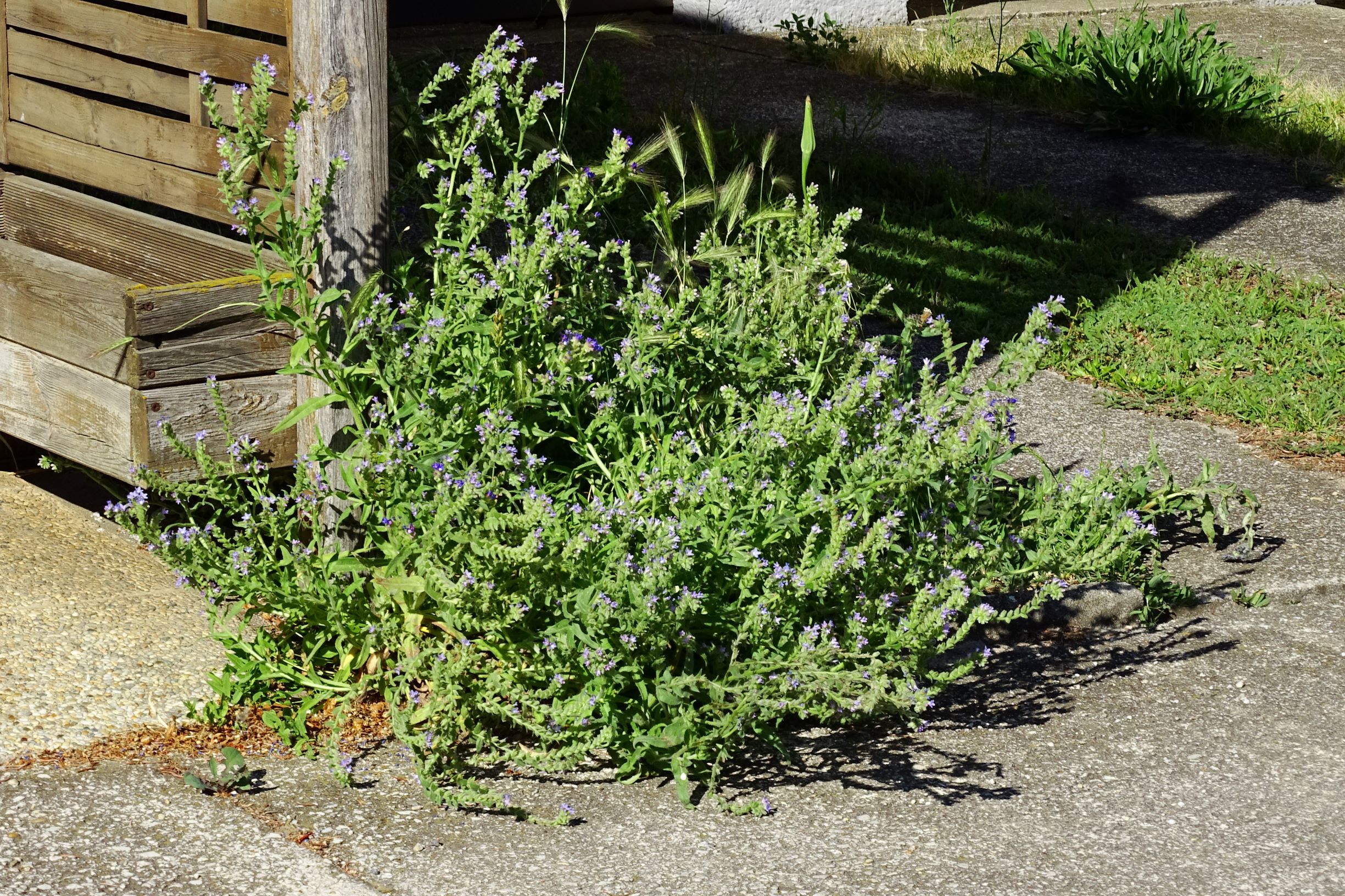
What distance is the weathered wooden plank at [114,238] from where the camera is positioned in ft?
13.1

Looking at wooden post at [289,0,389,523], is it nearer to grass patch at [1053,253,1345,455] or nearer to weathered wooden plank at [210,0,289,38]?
weathered wooden plank at [210,0,289,38]

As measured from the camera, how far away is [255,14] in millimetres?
3744

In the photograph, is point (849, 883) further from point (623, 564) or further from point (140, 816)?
point (140, 816)

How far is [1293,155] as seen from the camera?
7879 mm

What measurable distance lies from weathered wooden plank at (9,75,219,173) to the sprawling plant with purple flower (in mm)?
272

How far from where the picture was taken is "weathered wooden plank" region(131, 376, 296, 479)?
3730 mm

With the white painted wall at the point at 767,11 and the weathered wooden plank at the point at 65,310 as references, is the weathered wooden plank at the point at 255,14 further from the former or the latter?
the white painted wall at the point at 767,11

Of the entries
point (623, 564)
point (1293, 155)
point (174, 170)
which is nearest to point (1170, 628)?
point (623, 564)

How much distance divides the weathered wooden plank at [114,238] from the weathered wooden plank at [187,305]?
0.35 feet

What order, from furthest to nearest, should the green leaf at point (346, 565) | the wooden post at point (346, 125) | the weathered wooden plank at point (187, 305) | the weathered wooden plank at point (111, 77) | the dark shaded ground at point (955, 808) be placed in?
the weathered wooden plank at point (111, 77)
the weathered wooden plank at point (187, 305)
the wooden post at point (346, 125)
the green leaf at point (346, 565)
the dark shaded ground at point (955, 808)

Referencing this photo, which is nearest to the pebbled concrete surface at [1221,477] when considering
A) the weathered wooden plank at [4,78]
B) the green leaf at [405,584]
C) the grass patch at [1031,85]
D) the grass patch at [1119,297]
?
the grass patch at [1119,297]

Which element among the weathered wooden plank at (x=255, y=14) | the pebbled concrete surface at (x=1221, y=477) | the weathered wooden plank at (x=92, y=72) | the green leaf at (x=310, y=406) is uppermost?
the weathered wooden plank at (x=255, y=14)

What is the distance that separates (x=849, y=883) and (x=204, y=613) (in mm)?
1980

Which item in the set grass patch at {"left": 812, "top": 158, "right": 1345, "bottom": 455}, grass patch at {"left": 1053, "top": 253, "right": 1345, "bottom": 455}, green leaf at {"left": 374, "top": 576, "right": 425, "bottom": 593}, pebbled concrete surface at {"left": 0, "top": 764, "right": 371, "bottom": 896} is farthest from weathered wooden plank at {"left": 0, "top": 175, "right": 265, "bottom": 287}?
grass patch at {"left": 1053, "top": 253, "right": 1345, "bottom": 455}
